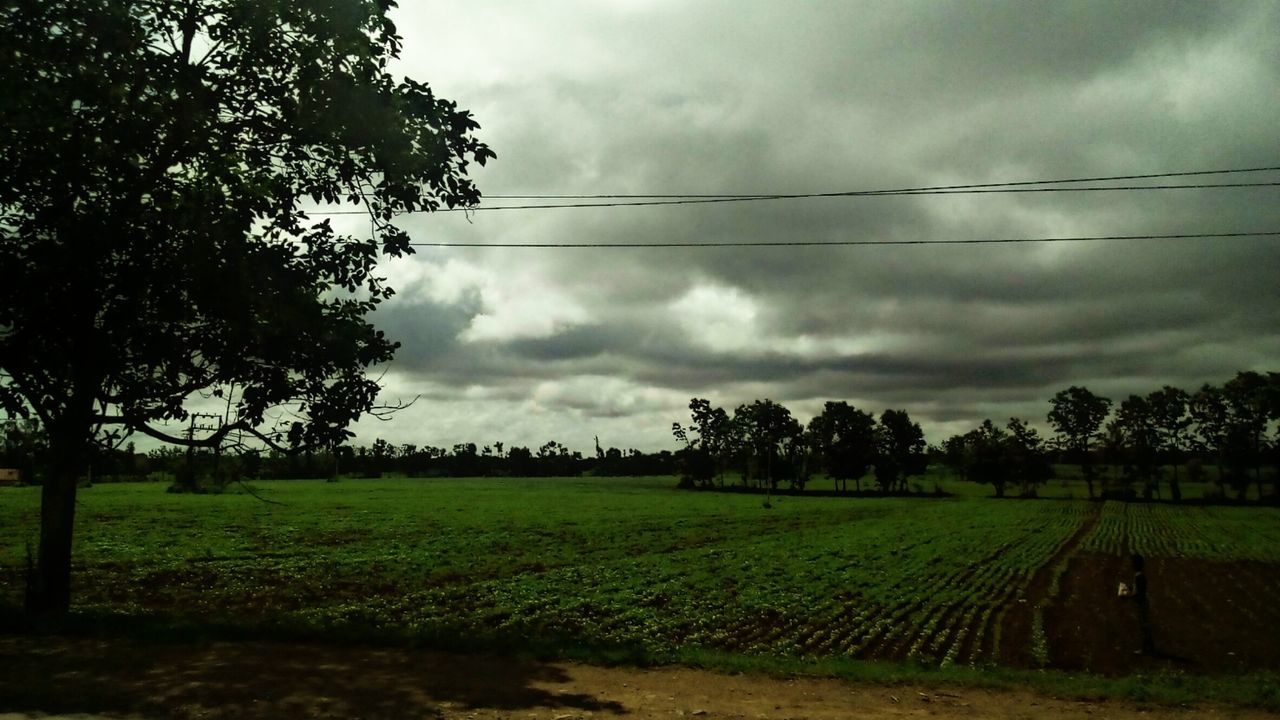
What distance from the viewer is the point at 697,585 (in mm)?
28047

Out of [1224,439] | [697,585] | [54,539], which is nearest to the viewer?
[54,539]

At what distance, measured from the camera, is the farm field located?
18.7 meters

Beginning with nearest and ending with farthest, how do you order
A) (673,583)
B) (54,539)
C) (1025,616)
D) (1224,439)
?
(54,539) < (1025,616) < (673,583) < (1224,439)

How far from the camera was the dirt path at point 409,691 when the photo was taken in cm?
927

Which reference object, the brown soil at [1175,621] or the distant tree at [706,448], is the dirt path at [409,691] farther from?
the distant tree at [706,448]

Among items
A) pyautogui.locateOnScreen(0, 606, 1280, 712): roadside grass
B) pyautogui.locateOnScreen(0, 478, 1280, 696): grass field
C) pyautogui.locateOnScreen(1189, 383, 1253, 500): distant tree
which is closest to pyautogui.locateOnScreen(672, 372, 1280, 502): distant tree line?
pyautogui.locateOnScreen(1189, 383, 1253, 500): distant tree

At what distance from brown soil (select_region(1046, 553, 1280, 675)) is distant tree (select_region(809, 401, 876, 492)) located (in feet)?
384

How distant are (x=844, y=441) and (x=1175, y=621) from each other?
140 metres

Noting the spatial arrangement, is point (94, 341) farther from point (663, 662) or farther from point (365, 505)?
point (365, 505)

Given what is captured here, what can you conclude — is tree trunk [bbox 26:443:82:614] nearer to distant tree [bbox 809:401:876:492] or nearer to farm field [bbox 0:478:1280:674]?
farm field [bbox 0:478:1280:674]

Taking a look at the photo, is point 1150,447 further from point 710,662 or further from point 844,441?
point 710,662

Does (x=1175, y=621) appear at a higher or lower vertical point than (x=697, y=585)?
lower

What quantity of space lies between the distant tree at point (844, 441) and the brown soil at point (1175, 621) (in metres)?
117

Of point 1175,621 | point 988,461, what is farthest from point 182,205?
point 988,461
